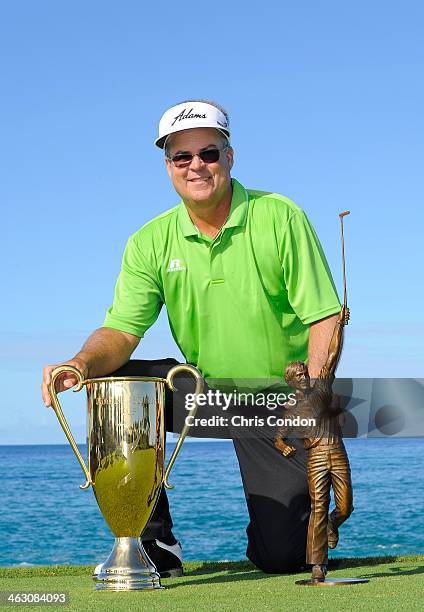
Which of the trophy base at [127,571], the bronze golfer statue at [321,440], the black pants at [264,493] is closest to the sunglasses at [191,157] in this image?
the black pants at [264,493]

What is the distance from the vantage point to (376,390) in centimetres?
498

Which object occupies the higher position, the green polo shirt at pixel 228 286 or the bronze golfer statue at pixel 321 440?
the green polo shirt at pixel 228 286

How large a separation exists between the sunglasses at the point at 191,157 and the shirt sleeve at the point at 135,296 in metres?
0.49

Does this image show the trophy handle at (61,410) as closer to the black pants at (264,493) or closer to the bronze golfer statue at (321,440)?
the bronze golfer statue at (321,440)

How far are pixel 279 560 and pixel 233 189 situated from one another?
64.5 inches

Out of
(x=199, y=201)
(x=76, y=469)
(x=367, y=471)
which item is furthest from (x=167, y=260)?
(x=76, y=469)

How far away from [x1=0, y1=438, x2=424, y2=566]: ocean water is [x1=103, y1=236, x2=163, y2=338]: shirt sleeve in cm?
1466

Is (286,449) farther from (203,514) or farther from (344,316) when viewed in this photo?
(203,514)

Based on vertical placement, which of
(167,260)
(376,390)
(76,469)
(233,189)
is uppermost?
(233,189)

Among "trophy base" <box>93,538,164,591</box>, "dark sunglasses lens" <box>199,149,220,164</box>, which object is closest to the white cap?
"dark sunglasses lens" <box>199,149,220,164</box>

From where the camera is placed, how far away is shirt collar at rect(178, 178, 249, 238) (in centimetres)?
432

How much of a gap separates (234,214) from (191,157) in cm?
33

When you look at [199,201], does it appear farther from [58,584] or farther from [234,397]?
[58,584]

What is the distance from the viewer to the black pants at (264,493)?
4051mm
